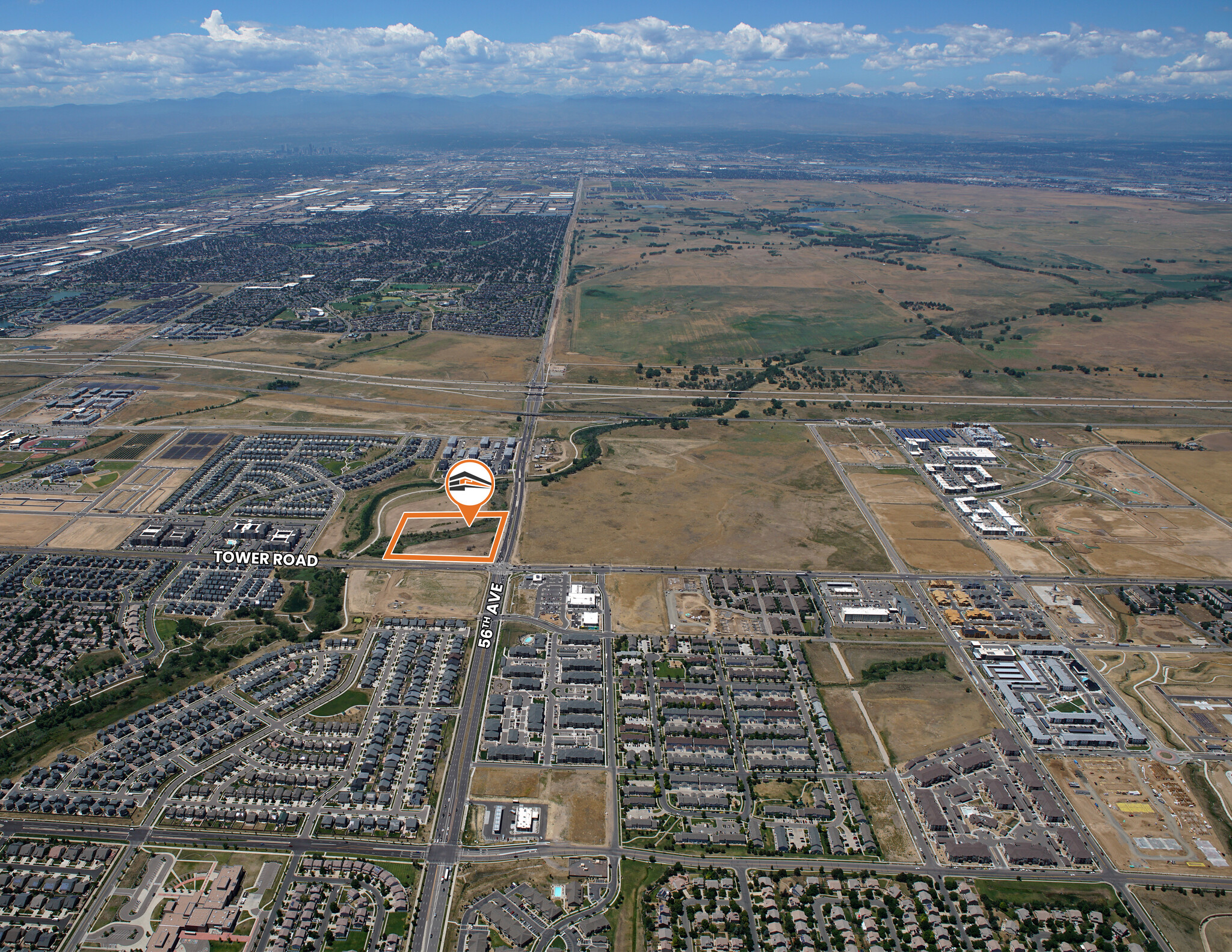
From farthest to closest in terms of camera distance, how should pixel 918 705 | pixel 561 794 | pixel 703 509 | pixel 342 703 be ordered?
1. pixel 703 509
2. pixel 918 705
3. pixel 342 703
4. pixel 561 794

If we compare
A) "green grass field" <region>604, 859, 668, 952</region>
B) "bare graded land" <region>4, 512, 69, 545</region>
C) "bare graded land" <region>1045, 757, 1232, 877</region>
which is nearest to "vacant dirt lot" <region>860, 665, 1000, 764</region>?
"bare graded land" <region>1045, 757, 1232, 877</region>

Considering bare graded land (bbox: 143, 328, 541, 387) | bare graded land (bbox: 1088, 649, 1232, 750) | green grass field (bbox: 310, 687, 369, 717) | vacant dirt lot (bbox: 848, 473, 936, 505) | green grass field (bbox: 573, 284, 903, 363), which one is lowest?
green grass field (bbox: 310, 687, 369, 717)

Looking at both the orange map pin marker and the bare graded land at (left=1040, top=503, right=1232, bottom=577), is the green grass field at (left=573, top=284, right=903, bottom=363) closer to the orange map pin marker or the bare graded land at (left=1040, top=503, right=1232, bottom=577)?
the orange map pin marker

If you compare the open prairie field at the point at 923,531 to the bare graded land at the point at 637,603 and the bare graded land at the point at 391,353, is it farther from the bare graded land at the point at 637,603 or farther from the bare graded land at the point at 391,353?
the bare graded land at the point at 391,353

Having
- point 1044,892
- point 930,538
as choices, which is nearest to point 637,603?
point 930,538

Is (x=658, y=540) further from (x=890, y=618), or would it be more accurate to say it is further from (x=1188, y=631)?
(x=1188, y=631)

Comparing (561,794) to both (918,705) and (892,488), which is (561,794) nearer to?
(918,705)

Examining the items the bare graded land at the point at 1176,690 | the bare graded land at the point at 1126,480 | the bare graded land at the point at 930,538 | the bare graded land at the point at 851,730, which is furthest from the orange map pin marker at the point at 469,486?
the bare graded land at the point at 1126,480
